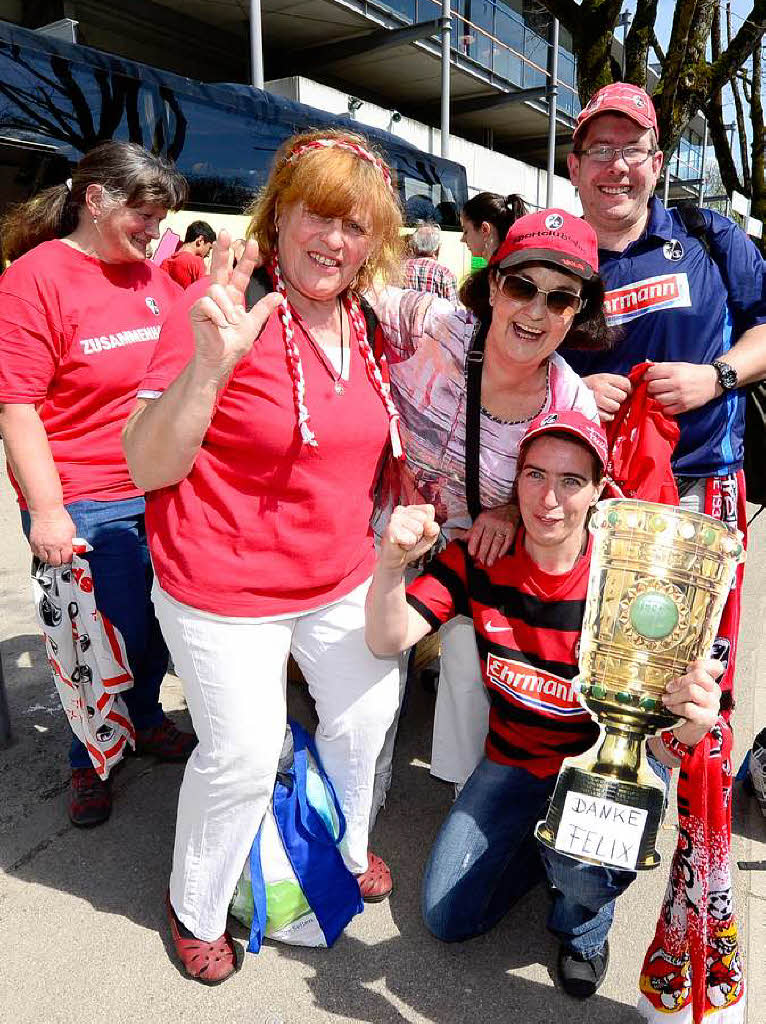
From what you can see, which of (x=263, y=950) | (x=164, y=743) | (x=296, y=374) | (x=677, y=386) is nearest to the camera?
(x=296, y=374)

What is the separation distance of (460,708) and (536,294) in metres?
1.22

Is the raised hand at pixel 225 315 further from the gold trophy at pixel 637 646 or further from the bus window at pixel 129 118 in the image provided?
the bus window at pixel 129 118

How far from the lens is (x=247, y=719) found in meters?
1.84

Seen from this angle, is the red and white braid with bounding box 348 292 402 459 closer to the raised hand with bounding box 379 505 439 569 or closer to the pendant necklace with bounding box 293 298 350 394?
the pendant necklace with bounding box 293 298 350 394

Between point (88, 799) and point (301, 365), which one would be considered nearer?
point (301, 365)

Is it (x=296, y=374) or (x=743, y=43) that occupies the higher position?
(x=743, y=43)

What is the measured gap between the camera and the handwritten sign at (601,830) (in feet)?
5.10

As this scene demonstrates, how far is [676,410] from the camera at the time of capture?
78.9 inches

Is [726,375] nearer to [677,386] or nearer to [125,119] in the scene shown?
[677,386]

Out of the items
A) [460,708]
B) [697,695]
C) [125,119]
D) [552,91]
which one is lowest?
[460,708]

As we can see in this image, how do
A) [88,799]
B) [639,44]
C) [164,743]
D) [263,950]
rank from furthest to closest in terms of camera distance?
[639,44] → [164,743] → [88,799] → [263,950]

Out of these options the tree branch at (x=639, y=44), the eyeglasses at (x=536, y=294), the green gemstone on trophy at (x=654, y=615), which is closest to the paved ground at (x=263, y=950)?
the green gemstone on trophy at (x=654, y=615)

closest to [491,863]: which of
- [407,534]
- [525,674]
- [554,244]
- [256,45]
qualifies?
[525,674]

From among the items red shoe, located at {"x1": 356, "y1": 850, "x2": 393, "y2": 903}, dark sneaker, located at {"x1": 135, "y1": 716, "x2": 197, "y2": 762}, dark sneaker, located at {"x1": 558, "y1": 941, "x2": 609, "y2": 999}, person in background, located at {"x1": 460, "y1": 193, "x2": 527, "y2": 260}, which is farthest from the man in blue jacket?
person in background, located at {"x1": 460, "y1": 193, "x2": 527, "y2": 260}
